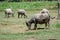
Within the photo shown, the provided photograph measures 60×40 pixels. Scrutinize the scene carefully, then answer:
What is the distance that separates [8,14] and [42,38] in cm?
1503

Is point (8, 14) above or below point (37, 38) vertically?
below

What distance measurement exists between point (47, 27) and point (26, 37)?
3825 mm

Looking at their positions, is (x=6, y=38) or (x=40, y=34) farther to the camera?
(x=40, y=34)

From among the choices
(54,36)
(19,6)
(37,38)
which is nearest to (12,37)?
(37,38)


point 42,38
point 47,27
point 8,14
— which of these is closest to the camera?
point 42,38

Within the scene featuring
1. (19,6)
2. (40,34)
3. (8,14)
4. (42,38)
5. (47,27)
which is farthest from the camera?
(19,6)

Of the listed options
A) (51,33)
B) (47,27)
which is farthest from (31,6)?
(51,33)

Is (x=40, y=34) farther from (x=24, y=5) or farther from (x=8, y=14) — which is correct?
(x=24, y=5)

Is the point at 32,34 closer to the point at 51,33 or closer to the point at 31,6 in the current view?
the point at 51,33

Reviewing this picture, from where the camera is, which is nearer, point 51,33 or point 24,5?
Answer: point 51,33

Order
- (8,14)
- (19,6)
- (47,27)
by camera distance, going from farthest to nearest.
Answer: (19,6) < (8,14) < (47,27)

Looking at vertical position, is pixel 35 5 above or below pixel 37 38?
below

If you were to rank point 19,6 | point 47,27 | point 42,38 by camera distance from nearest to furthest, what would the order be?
point 42,38
point 47,27
point 19,6

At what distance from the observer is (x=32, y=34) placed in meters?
14.3
